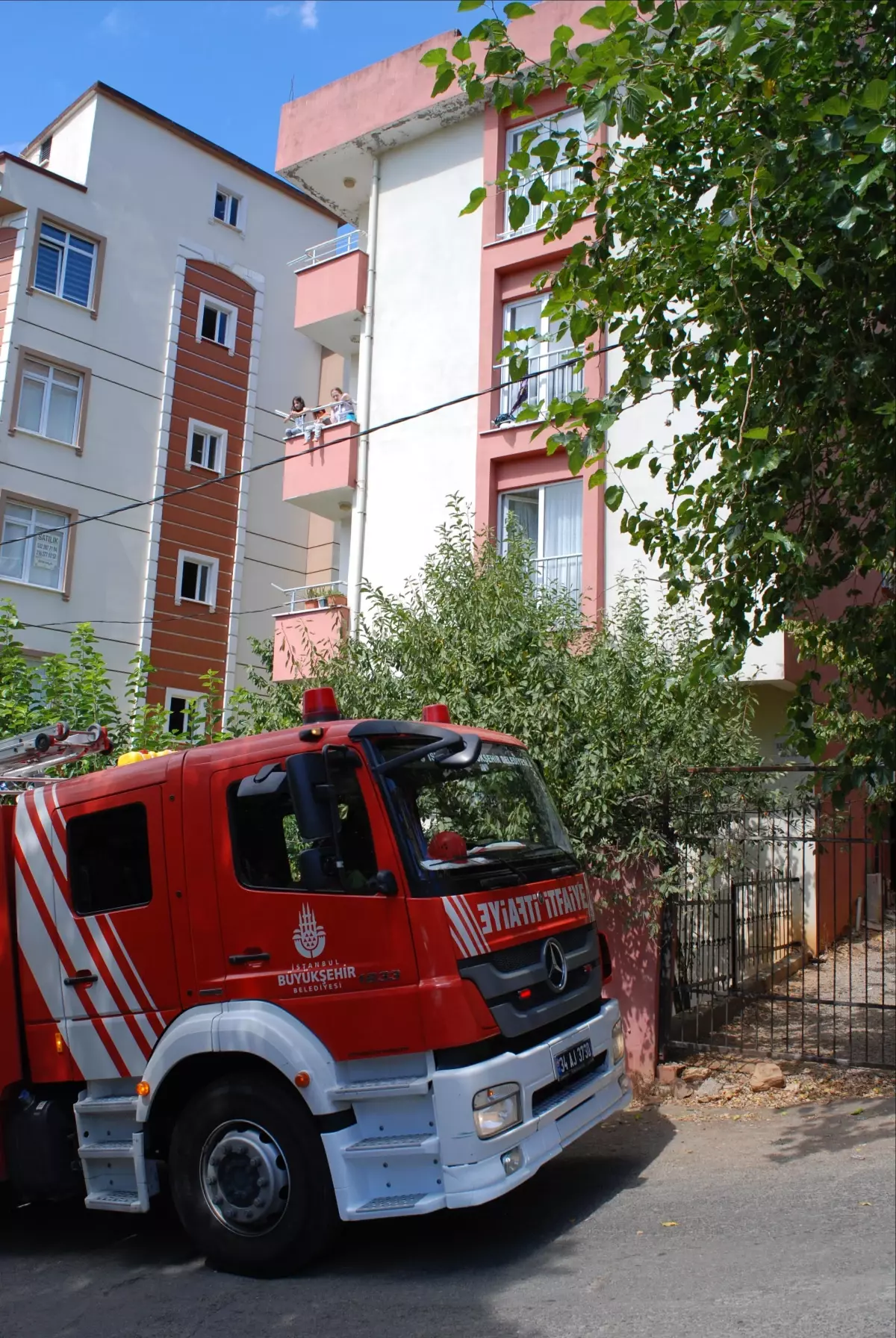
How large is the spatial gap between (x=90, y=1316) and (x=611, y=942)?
5.11 m

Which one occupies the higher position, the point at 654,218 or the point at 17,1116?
the point at 654,218

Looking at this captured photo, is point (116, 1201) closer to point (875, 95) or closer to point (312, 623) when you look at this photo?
point (875, 95)

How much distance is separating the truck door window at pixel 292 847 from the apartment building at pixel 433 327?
30.3 feet

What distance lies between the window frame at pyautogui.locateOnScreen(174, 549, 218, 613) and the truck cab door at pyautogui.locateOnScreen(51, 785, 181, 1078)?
18274 mm

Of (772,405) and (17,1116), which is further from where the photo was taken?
(772,405)

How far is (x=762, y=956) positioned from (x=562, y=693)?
4037mm

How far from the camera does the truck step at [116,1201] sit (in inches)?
230

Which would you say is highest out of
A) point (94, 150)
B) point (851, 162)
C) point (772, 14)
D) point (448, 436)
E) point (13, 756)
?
point (94, 150)

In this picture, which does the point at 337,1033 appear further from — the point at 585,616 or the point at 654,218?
the point at 585,616

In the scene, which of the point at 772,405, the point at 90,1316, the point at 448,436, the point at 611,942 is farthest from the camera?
the point at 448,436

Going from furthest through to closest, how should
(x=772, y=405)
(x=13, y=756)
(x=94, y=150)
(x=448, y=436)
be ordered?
(x=94, y=150) < (x=448, y=436) < (x=13, y=756) < (x=772, y=405)

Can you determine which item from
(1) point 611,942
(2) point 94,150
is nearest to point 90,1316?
(1) point 611,942

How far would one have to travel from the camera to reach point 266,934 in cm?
563

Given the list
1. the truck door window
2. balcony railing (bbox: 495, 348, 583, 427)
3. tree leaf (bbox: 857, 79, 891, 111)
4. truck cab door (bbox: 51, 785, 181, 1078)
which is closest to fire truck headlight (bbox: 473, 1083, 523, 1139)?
the truck door window
